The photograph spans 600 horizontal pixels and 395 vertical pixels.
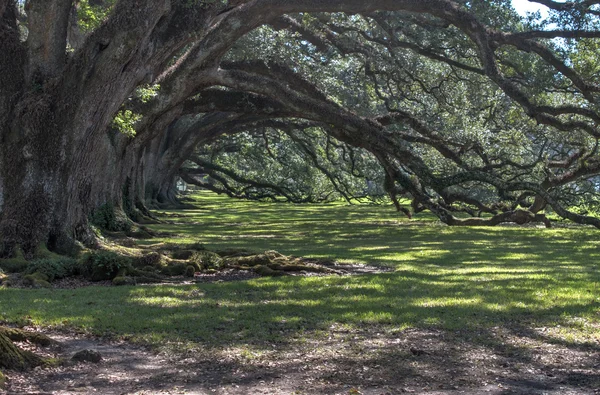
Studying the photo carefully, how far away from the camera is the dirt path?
5805 millimetres

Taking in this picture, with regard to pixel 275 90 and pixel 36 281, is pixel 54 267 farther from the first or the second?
pixel 275 90

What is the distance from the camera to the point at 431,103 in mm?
27250

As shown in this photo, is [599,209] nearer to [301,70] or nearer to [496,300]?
[301,70]

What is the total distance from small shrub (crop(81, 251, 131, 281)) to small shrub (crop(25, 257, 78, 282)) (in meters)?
0.18

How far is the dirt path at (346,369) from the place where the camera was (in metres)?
5.80

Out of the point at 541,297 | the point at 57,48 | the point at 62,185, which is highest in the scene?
the point at 57,48

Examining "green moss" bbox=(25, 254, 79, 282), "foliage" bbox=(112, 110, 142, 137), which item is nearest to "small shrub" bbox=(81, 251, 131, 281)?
"green moss" bbox=(25, 254, 79, 282)

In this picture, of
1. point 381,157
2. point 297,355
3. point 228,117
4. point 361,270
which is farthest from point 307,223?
point 297,355

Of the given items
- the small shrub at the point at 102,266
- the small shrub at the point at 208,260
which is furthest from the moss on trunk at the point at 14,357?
the small shrub at the point at 208,260

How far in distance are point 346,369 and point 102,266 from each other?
6198 mm

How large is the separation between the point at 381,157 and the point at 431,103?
9.31 metres

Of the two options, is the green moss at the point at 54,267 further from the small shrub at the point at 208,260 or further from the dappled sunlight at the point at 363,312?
the small shrub at the point at 208,260

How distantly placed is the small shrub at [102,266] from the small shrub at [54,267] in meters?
0.18

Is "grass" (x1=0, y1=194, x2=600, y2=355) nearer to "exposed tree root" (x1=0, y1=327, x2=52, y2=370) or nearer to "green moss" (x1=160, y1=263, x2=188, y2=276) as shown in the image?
"exposed tree root" (x1=0, y1=327, x2=52, y2=370)
